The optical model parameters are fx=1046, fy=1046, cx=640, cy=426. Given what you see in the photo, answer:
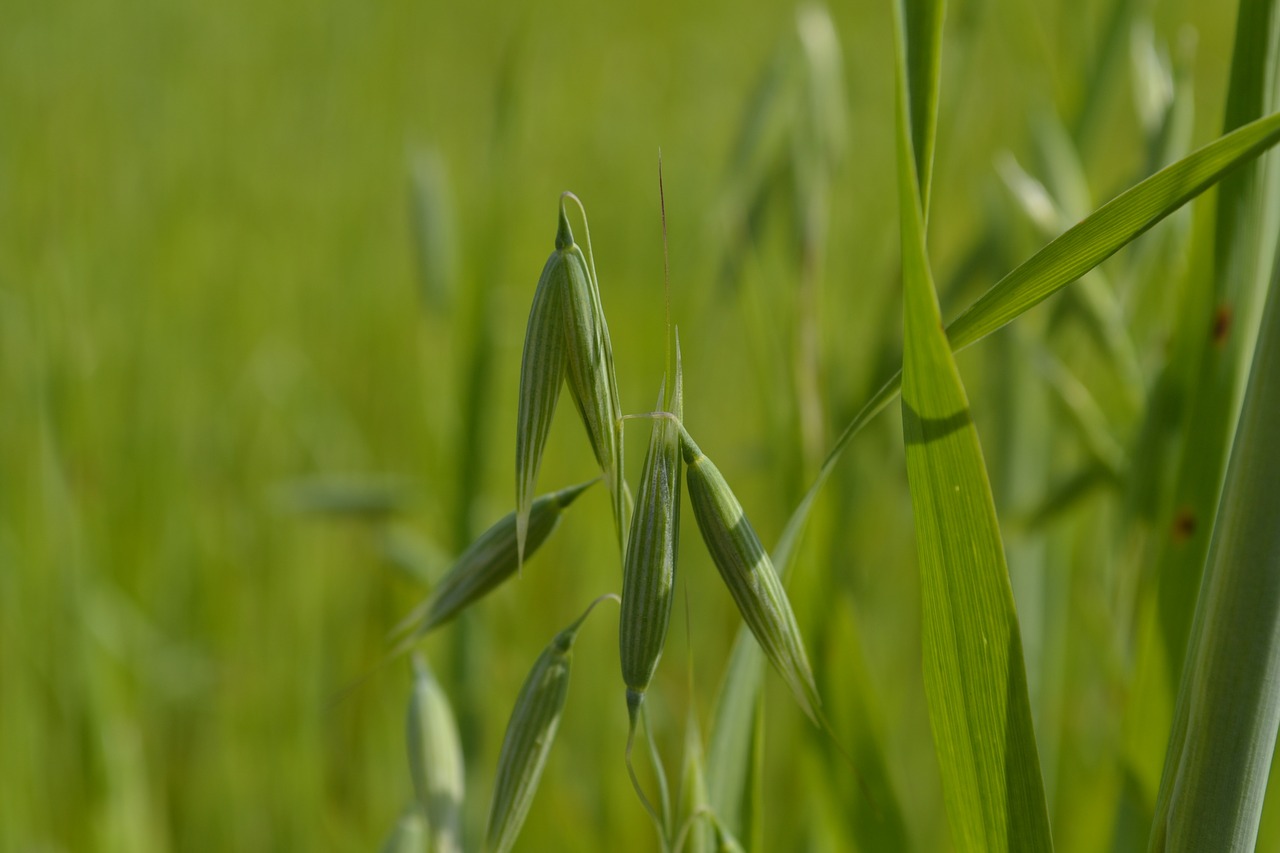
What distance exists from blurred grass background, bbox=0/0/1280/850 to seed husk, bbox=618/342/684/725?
0.22 m

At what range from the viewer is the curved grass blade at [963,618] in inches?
9.6

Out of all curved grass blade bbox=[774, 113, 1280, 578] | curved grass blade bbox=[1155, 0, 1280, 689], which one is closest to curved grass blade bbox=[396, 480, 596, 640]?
curved grass blade bbox=[774, 113, 1280, 578]

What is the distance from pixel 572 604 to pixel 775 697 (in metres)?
0.21

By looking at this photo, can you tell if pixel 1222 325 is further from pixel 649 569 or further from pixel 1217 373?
pixel 649 569

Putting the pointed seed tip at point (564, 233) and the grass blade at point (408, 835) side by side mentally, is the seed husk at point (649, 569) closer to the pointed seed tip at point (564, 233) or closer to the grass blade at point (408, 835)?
the pointed seed tip at point (564, 233)

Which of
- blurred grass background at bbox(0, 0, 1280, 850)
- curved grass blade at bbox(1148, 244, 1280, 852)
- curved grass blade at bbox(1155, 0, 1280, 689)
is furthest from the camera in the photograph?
blurred grass background at bbox(0, 0, 1280, 850)

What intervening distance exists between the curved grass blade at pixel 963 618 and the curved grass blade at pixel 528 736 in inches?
4.2

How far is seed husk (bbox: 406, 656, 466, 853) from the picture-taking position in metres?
0.36

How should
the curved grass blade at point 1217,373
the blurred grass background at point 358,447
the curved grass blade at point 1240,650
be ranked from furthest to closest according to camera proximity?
the blurred grass background at point 358,447, the curved grass blade at point 1217,373, the curved grass blade at point 1240,650

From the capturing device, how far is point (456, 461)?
0.60 meters

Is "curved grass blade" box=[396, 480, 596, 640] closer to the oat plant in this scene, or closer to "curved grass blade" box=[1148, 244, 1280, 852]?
the oat plant

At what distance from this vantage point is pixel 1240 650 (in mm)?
221

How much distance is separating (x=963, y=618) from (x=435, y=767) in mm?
203

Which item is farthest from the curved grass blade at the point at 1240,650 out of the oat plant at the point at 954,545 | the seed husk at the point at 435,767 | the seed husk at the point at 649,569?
the seed husk at the point at 435,767
